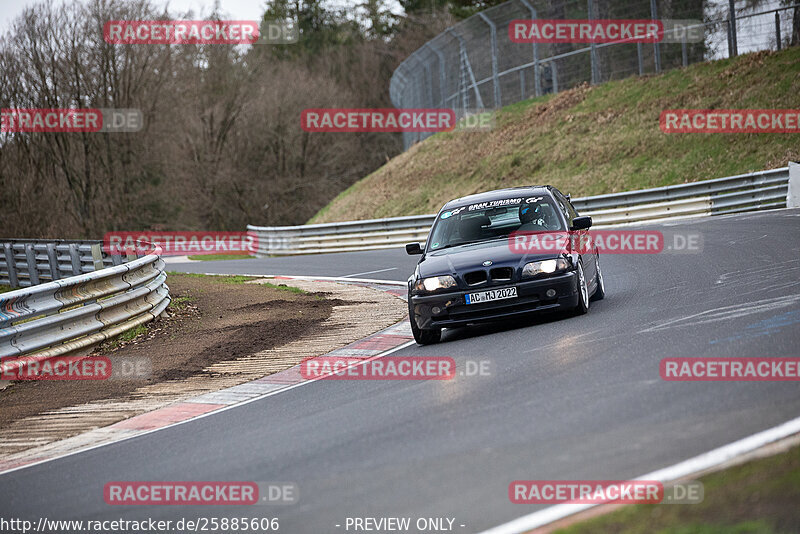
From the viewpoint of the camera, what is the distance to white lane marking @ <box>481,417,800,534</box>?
4250 mm

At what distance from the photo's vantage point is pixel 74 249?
20.7 meters

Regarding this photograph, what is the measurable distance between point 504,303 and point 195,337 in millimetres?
4775

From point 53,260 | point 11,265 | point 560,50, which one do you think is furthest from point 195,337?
point 560,50

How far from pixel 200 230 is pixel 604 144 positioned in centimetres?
2692

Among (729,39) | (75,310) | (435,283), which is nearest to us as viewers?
(435,283)

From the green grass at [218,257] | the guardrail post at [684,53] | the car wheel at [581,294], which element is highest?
the guardrail post at [684,53]

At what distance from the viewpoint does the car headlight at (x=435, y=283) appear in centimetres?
984

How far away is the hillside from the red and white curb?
61.2 ft

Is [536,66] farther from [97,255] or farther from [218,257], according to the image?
[97,255]

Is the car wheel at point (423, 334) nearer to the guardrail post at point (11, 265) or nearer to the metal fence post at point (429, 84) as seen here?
the guardrail post at point (11, 265)

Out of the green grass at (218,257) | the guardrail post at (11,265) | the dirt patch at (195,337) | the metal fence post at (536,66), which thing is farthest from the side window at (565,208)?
the green grass at (218,257)

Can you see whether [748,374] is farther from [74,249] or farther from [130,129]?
[130,129]

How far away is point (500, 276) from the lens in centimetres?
980

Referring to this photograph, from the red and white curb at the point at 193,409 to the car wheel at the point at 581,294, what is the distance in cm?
186
